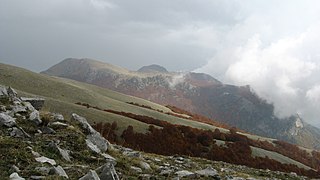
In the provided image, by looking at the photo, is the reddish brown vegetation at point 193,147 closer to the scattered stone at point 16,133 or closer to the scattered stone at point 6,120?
the scattered stone at point 6,120

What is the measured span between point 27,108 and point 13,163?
28.8 ft

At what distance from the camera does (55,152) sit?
15320 mm

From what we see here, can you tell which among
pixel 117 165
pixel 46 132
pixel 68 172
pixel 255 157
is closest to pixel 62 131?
pixel 46 132

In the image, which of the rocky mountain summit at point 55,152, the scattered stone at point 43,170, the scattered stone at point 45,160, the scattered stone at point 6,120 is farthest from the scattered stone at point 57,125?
the scattered stone at point 43,170

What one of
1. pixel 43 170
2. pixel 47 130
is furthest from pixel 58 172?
pixel 47 130

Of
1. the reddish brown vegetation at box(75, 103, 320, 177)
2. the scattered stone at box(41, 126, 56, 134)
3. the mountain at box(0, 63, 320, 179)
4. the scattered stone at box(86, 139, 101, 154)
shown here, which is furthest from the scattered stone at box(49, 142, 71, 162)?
the reddish brown vegetation at box(75, 103, 320, 177)

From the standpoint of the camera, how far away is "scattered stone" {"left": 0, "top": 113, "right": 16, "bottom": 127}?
17.4 meters

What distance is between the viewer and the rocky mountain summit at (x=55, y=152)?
12.4 m

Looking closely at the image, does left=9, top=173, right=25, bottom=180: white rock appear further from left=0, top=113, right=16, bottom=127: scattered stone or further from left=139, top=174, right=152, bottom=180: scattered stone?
left=0, top=113, right=16, bottom=127: scattered stone

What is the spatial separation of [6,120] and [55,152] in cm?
390

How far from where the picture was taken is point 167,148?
2835 inches

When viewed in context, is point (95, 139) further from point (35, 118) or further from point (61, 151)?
point (61, 151)

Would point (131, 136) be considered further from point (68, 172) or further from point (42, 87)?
point (68, 172)

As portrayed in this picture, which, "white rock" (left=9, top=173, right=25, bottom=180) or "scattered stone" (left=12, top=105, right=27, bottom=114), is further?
"scattered stone" (left=12, top=105, right=27, bottom=114)
